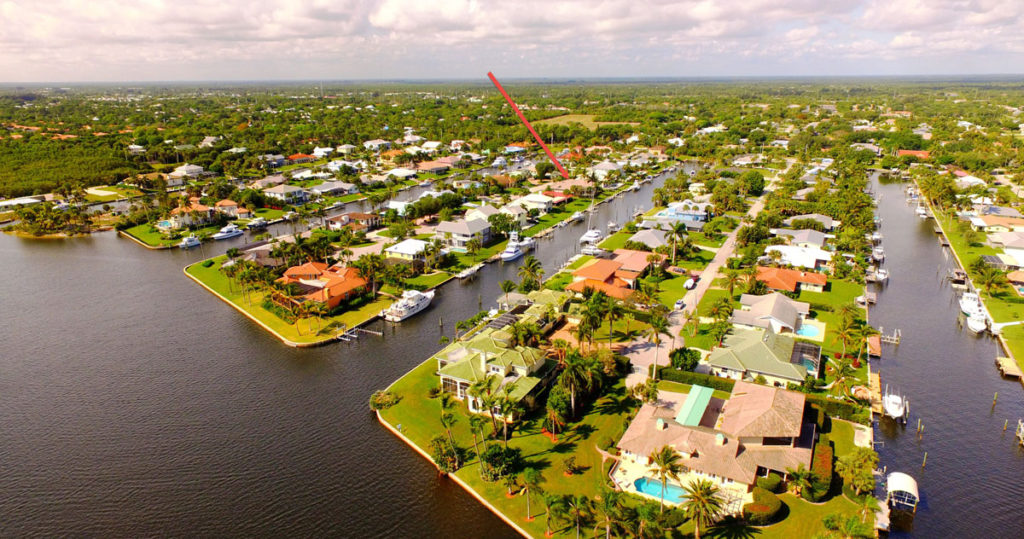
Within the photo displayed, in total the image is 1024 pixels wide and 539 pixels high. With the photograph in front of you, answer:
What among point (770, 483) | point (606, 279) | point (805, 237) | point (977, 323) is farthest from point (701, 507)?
point (805, 237)

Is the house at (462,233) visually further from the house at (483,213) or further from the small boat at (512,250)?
the small boat at (512,250)

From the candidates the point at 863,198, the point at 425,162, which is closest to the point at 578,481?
the point at 863,198

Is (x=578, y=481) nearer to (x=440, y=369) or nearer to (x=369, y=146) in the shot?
(x=440, y=369)

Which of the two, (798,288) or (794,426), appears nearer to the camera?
(794,426)

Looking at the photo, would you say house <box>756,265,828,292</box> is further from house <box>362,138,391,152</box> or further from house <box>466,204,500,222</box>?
house <box>362,138,391,152</box>

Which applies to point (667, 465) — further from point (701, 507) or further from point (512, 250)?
point (512, 250)

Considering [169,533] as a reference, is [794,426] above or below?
above

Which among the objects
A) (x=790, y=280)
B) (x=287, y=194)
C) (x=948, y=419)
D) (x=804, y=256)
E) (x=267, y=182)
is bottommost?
(x=948, y=419)
